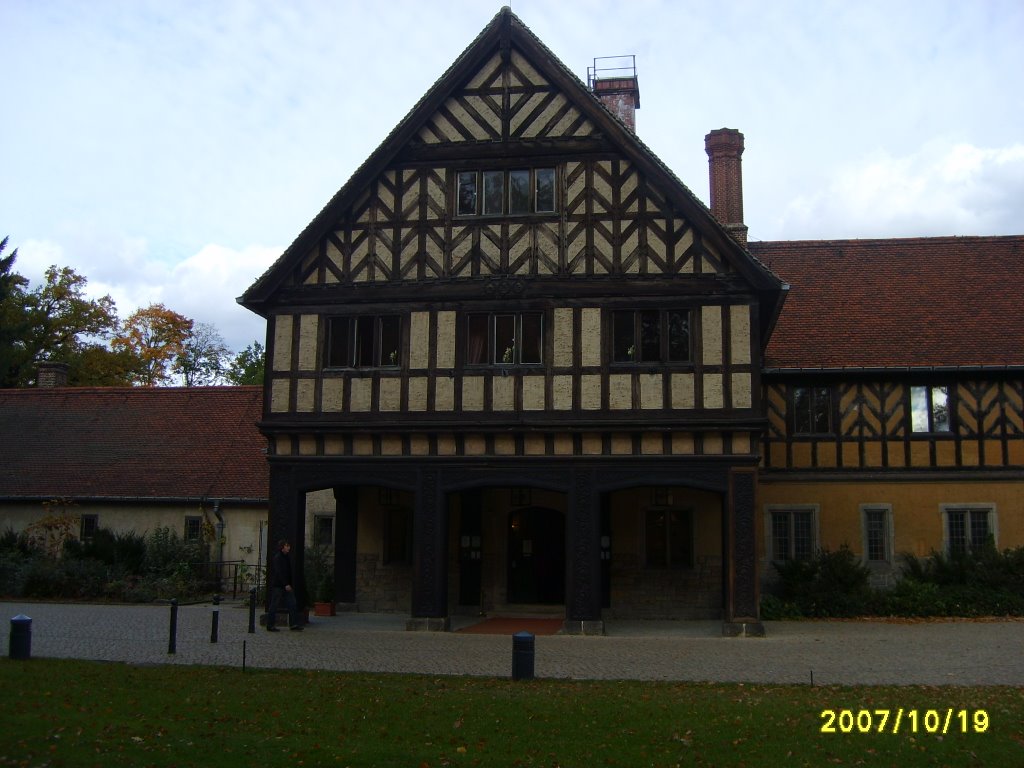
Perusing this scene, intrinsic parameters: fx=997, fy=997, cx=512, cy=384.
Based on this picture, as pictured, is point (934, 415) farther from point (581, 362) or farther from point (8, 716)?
point (8, 716)

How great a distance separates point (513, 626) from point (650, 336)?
6.46 metres

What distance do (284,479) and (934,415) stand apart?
51.0 feet

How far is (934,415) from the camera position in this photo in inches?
960

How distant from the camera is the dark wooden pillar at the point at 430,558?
19.5 m

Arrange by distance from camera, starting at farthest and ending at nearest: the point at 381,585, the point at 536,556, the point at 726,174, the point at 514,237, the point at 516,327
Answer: the point at 726,174 < the point at 381,585 < the point at 536,556 < the point at 514,237 < the point at 516,327

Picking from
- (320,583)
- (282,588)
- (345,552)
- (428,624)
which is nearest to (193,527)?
(320,583)

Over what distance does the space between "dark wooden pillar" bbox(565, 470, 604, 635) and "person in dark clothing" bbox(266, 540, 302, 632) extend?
5274 millimetres

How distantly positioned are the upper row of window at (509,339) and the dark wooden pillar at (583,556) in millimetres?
2544

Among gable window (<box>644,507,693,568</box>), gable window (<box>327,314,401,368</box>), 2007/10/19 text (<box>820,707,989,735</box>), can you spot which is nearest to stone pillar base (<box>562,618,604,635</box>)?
gable window (<box>644,507,693,568</box>)

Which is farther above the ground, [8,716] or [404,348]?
[404,348]

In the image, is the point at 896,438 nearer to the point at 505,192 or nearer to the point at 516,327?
the point at 516,327

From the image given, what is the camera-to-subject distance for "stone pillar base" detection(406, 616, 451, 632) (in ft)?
63.5

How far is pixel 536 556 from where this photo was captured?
73.6 feet

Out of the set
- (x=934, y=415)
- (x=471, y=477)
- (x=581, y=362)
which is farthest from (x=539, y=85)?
(x=934, y=415)
